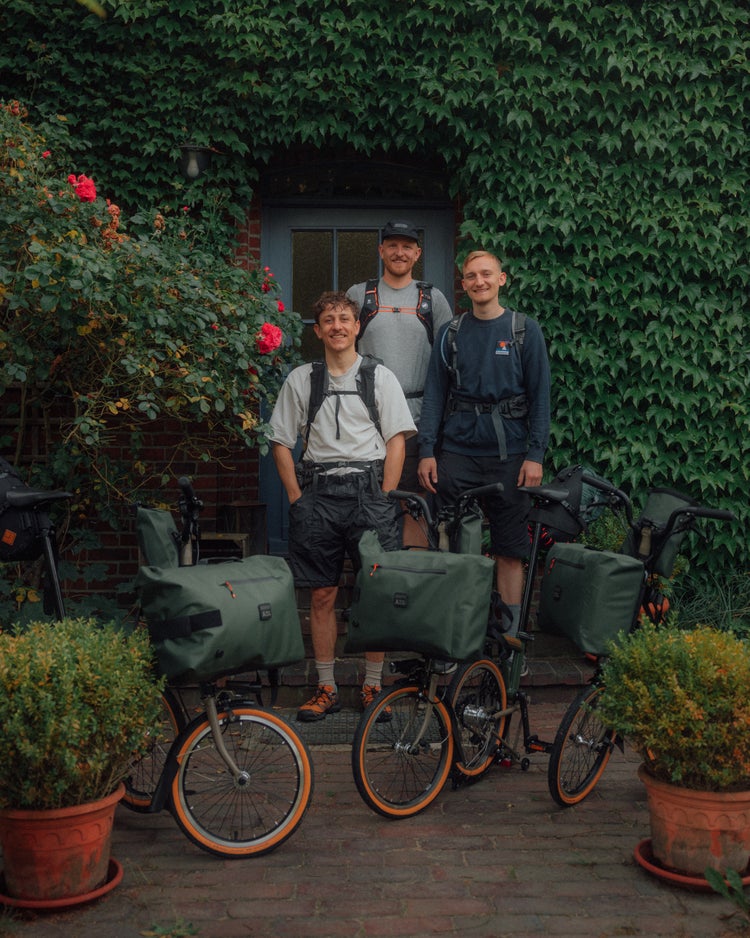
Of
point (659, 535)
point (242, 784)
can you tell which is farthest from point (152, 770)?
point (659, 535)

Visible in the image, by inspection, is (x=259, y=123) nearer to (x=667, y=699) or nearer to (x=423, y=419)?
(x=423, y=419)

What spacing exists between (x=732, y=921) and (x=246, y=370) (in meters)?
3.56

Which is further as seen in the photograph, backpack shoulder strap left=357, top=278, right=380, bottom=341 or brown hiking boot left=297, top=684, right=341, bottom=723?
backpack shoulder strap left=357, top=278, right=380, bottom=341

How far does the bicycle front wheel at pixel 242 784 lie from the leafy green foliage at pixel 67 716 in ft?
1.13

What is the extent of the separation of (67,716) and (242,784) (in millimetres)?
896

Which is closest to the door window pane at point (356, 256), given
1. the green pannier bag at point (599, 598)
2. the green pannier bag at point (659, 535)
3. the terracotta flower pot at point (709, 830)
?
the green pannier bag at point (659, 535)

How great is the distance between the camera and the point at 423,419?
5379mm

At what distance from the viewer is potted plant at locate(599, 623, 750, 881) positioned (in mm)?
3318

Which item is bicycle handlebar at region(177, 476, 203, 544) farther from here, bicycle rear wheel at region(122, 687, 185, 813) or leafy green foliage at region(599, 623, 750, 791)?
leafy green foliage at region(599, 623, 750, 791)

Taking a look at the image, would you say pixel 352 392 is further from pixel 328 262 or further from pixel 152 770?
pixel 328 262

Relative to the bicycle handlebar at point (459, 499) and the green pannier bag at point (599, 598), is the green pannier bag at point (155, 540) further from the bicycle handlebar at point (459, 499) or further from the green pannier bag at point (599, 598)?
the green pannier bag at point (599, 598)

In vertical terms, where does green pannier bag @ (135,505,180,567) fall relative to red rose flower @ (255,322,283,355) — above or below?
below

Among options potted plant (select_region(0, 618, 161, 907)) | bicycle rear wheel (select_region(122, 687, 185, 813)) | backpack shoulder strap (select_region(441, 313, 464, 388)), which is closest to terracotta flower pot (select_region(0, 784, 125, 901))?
potted plant (select_region(0, 618, 161, 907))

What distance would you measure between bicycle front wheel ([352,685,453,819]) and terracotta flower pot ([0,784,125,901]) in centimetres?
106
